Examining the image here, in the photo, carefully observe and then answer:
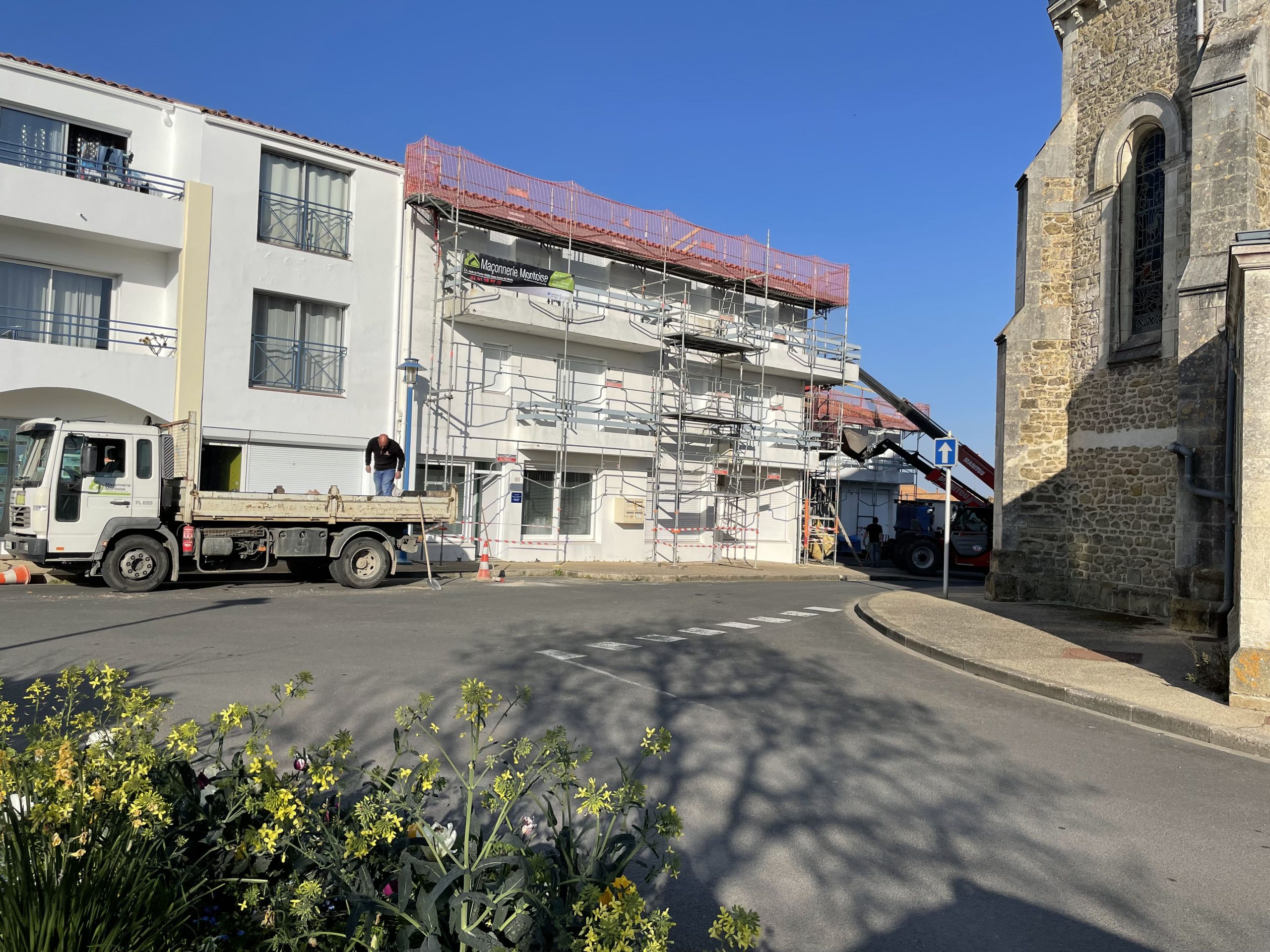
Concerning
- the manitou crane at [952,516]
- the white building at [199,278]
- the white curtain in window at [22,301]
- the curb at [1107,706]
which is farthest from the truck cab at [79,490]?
the manitou crane at [952,516]

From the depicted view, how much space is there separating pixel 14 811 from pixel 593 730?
414cm

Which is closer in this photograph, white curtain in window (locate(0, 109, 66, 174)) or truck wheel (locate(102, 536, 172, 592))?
truck wheel (locate(102, 536, 172, 592))

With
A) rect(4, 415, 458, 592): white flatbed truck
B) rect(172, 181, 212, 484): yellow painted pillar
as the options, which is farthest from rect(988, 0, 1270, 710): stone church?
rect(172, 181, 212, 484): yellow painted pillar

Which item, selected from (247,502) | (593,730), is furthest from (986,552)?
(593,730)

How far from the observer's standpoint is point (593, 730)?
644 cm

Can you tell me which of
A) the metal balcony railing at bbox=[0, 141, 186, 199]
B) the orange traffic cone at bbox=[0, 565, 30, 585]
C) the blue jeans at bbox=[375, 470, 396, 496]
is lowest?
the orange traffic cone at bbox=[0, 565, 30, 585]

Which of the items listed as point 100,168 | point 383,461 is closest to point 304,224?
point 100,168

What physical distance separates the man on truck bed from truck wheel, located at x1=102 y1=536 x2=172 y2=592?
13.7ft

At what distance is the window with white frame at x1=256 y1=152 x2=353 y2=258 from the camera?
63.7 ft

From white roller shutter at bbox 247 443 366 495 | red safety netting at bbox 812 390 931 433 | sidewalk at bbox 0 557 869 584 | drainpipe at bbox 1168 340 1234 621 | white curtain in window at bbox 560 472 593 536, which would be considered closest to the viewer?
drainpipe at bbox 1168 340 1234 621

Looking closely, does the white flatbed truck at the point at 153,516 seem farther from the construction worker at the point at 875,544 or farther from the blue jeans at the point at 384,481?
the construction worker at the point at 875,544

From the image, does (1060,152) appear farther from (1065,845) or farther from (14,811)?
(14,811)

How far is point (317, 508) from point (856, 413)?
21742 mm

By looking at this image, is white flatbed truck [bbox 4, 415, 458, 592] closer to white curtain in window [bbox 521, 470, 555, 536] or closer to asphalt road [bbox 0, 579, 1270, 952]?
asphalt road [bbox 0, 579, 1270, 952]
